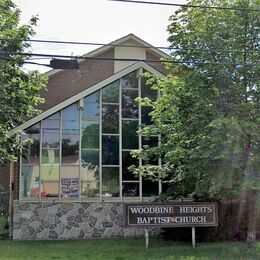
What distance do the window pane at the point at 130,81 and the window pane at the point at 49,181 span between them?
192 inches

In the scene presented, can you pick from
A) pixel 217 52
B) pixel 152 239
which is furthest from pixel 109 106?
pixel 217 52

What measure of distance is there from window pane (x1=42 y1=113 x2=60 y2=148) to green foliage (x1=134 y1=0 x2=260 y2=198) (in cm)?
615

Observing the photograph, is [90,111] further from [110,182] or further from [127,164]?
[110,182]

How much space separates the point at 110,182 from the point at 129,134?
225 cm

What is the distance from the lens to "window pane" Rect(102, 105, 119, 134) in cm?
2042

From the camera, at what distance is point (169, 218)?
15.9 meters

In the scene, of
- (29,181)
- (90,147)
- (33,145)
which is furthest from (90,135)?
(29,181)

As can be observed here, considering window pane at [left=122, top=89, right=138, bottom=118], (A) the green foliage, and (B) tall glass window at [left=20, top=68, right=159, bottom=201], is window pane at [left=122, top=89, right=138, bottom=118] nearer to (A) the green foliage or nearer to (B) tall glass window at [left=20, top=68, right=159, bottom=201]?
(B) tall glass window at [left=20, top=68, right=159, bottom=201]

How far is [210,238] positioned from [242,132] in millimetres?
5712

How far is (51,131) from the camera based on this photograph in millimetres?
19781

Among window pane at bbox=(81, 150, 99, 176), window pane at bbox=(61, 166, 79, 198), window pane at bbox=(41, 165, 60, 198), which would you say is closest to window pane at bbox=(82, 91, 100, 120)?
window pane at bbox=(81, 150, 99, 176)

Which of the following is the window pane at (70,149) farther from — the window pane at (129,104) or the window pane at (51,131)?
the window pane at (129,104)

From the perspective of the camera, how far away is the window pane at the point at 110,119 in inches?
804

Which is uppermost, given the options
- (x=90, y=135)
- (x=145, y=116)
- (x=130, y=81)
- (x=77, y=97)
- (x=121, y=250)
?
(x=130, y=81)
